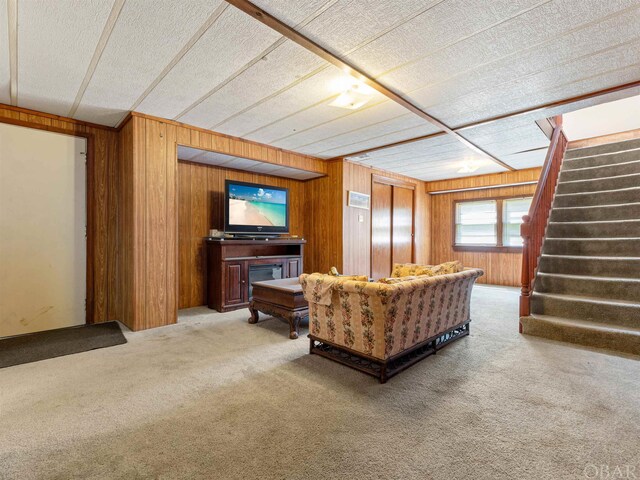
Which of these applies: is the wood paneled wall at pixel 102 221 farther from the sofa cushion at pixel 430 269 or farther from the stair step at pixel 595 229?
the stair step at pixel 595 229

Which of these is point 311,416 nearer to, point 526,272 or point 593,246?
point 526,272

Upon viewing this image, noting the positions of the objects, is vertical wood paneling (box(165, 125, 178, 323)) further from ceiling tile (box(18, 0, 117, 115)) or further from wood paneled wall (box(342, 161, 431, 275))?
wood paneled wall (box(342, 161, 431, 275))

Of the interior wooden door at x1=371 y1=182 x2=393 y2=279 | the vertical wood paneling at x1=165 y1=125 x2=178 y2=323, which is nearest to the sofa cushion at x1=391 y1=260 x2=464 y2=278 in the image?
the interior wooden door at x1=371 y1=182 x2=393 y2=279

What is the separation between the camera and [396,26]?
6.68ft

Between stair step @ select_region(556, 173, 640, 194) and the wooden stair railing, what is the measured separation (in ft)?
1.33

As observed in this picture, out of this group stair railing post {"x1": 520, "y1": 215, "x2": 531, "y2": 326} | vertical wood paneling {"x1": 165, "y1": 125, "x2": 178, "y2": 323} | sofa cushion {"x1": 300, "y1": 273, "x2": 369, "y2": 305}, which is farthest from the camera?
vertical wood paneling {"x1": 165, "y1": 125, "x2": 178, "y2": 323}

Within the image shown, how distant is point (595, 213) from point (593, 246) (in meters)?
0.61

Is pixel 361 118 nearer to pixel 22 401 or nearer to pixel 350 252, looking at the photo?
pixel 350 252

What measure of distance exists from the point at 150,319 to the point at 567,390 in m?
3.99

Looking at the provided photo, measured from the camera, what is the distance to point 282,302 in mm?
3428

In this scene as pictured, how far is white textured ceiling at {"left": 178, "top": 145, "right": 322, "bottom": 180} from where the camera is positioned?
4320mm

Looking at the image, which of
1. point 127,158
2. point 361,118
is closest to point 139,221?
point 127,158

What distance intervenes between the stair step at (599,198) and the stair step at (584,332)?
6.43 feet

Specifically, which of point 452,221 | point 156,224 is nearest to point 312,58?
point 156,224
